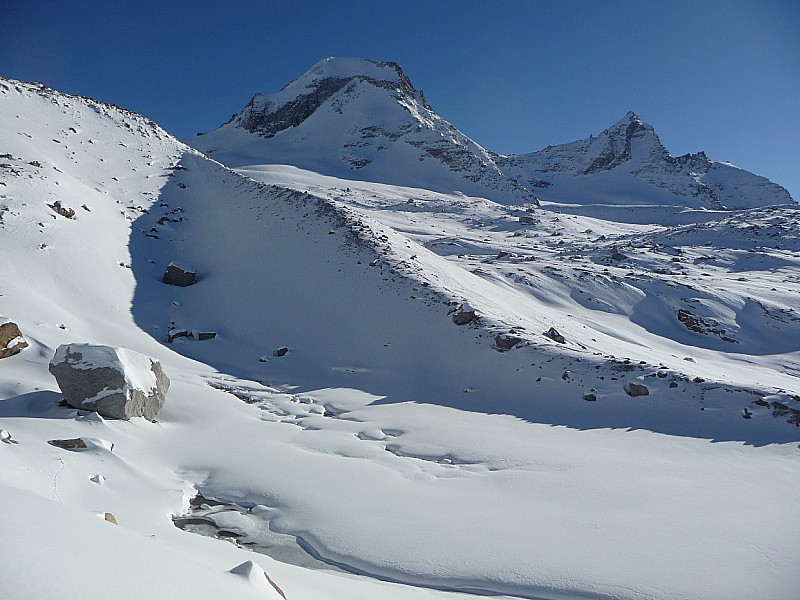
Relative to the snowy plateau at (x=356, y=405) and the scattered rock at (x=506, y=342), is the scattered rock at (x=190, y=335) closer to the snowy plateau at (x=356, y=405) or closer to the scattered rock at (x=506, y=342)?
the snowy plateau at (x=356, y=405)

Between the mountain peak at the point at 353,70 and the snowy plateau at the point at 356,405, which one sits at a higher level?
the mountain peak at the point at 353,70

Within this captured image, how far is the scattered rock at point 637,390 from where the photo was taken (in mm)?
11141

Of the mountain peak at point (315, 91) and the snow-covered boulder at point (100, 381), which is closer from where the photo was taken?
the snow-covered boulder at point (100, 381)

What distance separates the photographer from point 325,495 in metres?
6.70

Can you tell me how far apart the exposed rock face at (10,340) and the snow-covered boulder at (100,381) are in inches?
76.7

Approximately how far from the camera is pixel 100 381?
8.09 m

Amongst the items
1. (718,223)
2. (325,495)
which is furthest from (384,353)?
(718,223)

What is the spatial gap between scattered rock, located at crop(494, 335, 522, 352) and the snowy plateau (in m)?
0.09

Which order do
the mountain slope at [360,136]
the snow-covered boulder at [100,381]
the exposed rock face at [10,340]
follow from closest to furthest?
the snow-covered boulder at [100,381], the exposed rock face at [10,340], the mountain slope at [360,136]

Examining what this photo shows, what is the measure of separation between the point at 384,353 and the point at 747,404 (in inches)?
346

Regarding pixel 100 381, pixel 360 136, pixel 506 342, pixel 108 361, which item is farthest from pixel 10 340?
pixel 360 136

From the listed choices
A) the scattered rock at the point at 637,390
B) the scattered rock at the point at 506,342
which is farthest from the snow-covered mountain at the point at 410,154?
the scattered rock at the point at 637,390

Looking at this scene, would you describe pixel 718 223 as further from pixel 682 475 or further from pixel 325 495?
pixel 325 495

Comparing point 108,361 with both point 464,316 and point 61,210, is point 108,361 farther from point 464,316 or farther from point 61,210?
point 61,210
